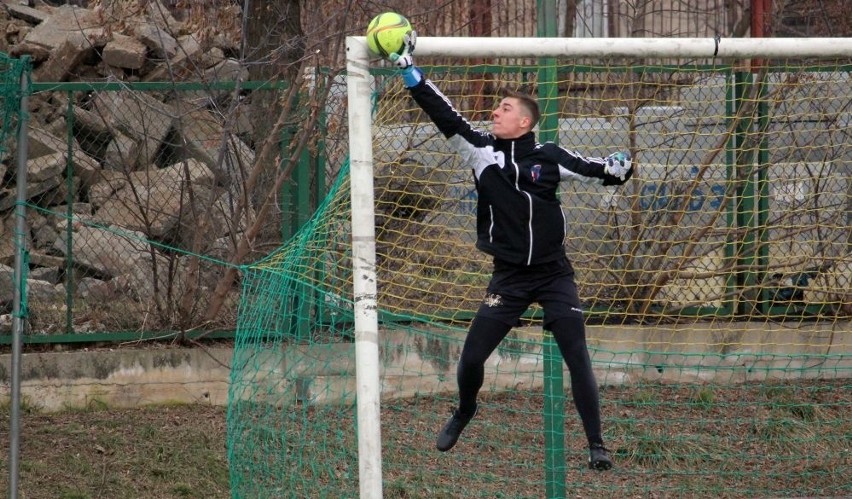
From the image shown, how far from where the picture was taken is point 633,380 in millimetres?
8273

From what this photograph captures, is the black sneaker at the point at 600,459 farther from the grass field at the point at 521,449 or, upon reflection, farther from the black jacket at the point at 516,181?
the grass field at the point at 521,449

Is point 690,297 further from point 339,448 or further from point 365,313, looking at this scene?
point 365,313

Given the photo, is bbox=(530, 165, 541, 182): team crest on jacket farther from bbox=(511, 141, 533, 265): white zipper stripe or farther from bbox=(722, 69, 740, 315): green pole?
bbox=(722, 69, 740, 315): green pole

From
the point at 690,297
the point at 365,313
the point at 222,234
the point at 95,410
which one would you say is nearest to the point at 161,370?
the point at 95,410

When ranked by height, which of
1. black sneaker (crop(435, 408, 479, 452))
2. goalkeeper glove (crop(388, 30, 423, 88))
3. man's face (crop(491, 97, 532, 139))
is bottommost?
black sneaker (crop(435, 408, 479, 452))

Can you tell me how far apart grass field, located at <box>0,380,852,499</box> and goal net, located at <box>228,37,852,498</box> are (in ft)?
0.07

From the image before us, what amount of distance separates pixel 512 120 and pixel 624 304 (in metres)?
3.15

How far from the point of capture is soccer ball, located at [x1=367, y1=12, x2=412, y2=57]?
16.1 ft

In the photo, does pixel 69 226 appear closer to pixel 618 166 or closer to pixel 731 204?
pixel 618 166

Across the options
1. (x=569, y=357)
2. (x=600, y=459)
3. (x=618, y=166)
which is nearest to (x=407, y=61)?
(x=618, y=166)

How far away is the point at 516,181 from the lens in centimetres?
517

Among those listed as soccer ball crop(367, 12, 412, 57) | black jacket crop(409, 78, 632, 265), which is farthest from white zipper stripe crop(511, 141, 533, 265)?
soccer ball crop(367, 12, 412, 57)

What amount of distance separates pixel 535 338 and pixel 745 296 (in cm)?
160

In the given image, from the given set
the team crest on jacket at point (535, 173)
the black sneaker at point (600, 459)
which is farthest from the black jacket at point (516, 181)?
the black sneaker at point (600, 459)
